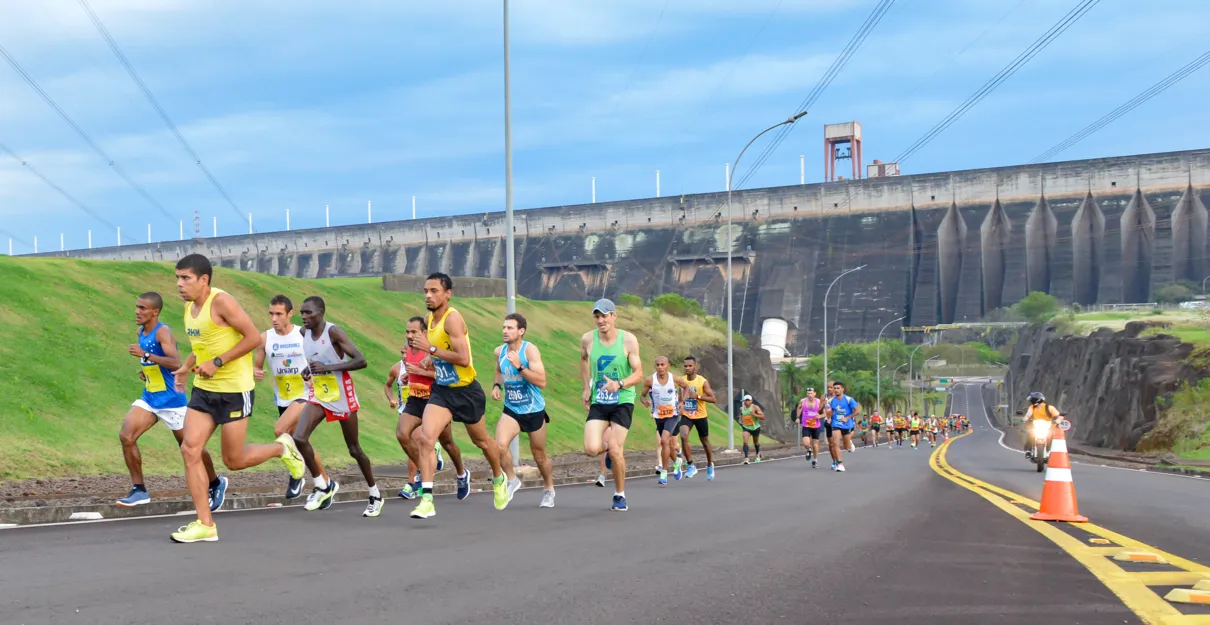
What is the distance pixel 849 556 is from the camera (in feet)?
27.3

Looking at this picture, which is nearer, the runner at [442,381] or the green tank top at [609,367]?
the runner at [442,381]

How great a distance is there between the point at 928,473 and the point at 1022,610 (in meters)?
17.9

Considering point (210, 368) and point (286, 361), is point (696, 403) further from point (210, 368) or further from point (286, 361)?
point (210, 368)

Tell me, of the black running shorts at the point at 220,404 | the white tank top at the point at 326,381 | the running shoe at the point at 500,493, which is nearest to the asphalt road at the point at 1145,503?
the running shoe at the point at 500,493

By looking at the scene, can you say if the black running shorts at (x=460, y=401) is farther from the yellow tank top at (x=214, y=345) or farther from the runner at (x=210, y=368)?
the yellow tank top at (x=214, y=345)

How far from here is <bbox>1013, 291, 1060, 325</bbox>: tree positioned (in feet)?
395

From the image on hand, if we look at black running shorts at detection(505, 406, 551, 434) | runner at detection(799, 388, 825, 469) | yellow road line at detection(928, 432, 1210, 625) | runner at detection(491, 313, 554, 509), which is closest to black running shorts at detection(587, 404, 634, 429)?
runner at detection(491, 313, 554, 509)

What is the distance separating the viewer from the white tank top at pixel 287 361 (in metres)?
11.8

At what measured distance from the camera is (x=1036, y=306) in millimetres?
122750

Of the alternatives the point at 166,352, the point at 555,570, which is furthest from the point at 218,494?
the point at 555,570

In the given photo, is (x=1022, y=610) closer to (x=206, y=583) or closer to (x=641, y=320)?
(x=206, y=583)

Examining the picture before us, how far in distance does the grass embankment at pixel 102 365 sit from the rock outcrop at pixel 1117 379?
24.3m

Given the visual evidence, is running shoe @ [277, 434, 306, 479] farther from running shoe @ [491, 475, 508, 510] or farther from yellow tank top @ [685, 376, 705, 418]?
yellow tank top @ [685, 376, 705, 418]

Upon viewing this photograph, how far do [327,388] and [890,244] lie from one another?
115m
